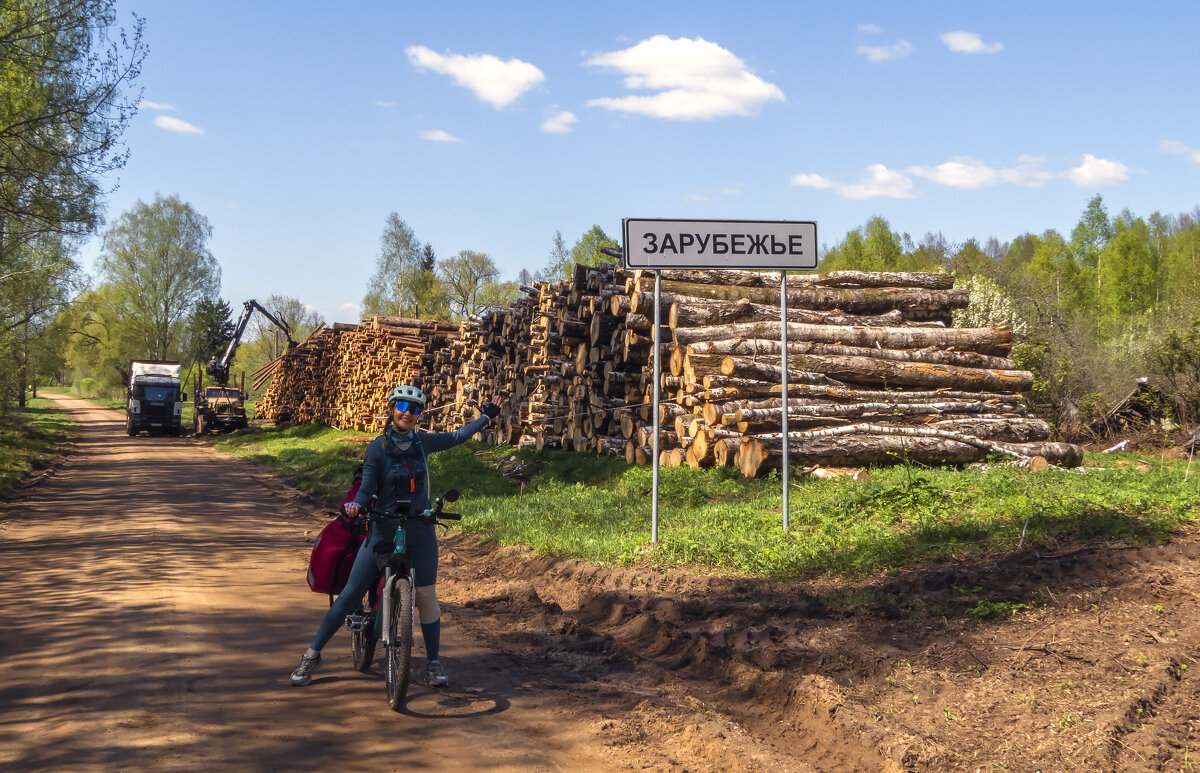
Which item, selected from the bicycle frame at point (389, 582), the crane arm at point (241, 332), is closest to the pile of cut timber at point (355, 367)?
the crane arm at point (241, 332)

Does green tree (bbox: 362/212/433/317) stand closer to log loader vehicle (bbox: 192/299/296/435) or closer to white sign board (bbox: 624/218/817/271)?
log loader vehicle (bbox: 192/299/296/435)

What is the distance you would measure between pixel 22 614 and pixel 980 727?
7395mm

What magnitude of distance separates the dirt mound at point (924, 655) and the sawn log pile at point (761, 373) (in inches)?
190

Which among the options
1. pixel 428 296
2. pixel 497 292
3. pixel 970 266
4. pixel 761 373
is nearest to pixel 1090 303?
pixel 970 266

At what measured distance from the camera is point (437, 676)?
5586 millimetres

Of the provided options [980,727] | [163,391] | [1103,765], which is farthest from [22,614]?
[163,391]

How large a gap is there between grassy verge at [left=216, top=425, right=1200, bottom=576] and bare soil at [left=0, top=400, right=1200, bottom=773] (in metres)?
0.44

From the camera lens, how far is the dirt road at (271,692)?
4449 millimetres

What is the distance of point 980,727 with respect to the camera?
4.49 metres

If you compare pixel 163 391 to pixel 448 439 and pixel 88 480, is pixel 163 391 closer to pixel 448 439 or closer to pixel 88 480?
pixel 88 480

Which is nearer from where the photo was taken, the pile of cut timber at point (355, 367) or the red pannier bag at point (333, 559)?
the red pannier bag at point (333, 559)

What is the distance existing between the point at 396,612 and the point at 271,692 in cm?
95

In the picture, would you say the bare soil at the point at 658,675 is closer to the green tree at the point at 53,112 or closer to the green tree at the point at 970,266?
the green tree at the point at 53,112

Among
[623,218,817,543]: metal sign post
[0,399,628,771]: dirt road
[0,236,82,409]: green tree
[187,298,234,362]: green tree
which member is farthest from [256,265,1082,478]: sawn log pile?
[187,298,234,362]: green tree
